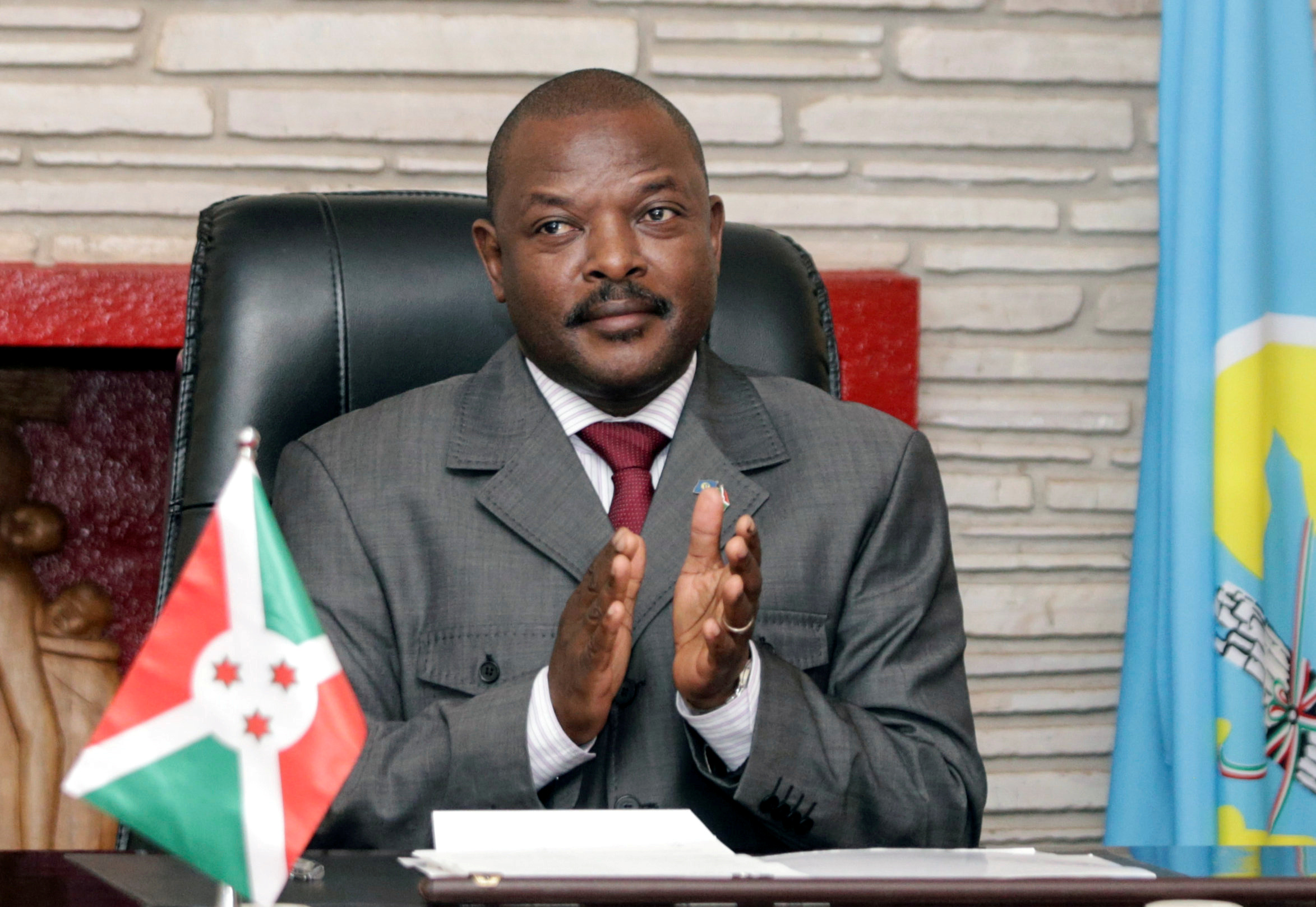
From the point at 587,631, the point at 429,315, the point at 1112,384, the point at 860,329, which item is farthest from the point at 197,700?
the point at 1112,384

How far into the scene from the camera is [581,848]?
2.81 ft

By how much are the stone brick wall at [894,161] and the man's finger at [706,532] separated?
120 centimetres

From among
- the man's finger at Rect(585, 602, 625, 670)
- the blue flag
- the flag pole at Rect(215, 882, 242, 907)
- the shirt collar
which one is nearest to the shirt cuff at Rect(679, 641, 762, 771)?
the man's finger at Rect(585, 602, 625, 670)

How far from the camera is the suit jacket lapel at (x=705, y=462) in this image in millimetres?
1387

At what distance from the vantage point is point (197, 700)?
723 millimetres

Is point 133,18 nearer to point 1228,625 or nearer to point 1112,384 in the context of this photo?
point 1112,384

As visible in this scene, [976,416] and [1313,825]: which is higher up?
[976,416]

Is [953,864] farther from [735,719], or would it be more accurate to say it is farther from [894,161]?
[894,161]

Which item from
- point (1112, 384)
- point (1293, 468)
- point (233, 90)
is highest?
point (233, 90)

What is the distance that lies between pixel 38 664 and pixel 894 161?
62.6 inches

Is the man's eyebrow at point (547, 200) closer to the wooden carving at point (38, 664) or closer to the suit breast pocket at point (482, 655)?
the suit breast pocket at point (482, 655)

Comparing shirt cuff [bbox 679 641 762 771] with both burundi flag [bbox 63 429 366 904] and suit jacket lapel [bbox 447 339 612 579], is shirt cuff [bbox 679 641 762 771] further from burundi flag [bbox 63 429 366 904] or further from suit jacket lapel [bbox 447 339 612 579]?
burundi flag [bbox 63 429 366 904]

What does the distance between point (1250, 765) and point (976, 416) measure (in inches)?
26.8

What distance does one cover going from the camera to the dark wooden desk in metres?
0.73
